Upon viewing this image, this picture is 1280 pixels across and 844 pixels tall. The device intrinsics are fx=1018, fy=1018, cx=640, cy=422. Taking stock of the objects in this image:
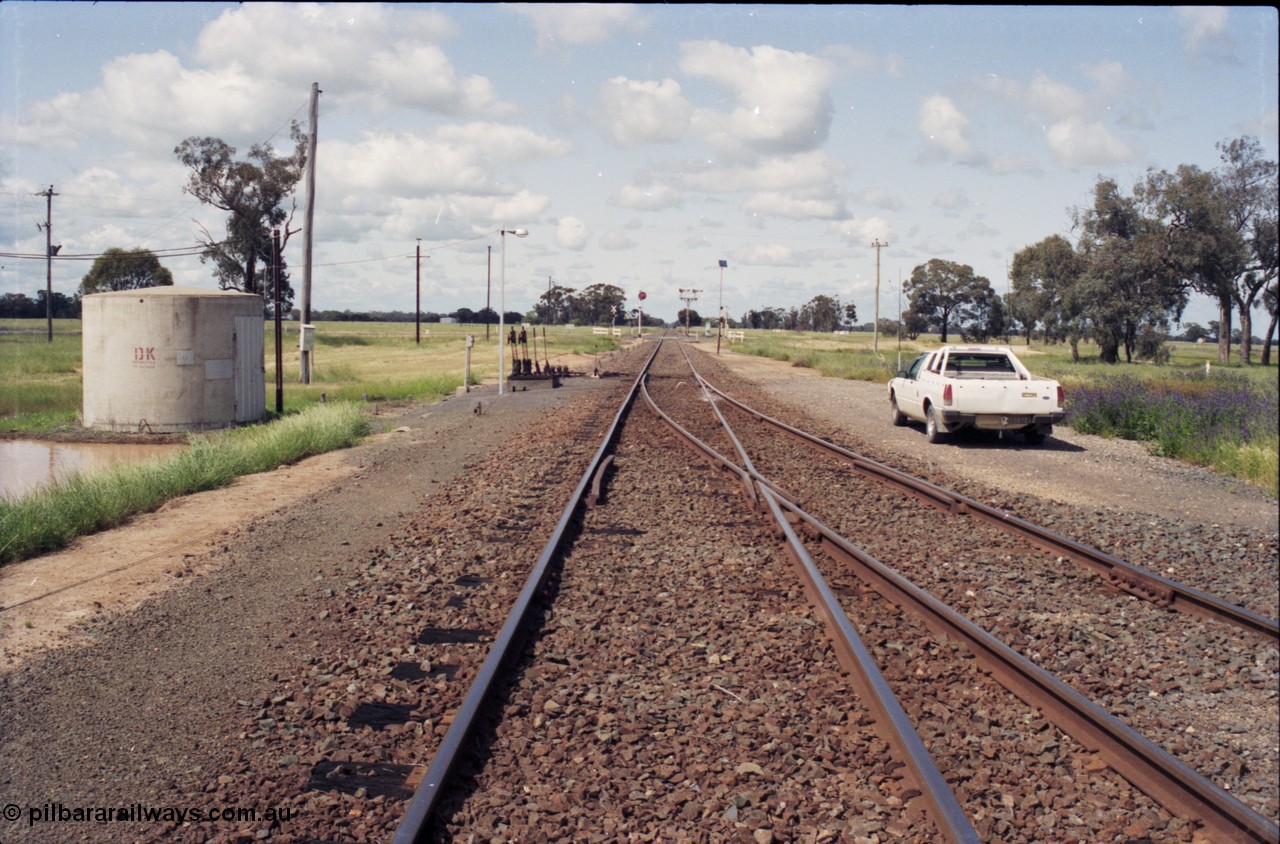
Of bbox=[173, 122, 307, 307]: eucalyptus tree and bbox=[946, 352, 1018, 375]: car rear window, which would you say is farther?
bbox=[173, 122, 307, 307]: eucalyptus tree

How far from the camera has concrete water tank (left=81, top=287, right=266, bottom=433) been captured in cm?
2069

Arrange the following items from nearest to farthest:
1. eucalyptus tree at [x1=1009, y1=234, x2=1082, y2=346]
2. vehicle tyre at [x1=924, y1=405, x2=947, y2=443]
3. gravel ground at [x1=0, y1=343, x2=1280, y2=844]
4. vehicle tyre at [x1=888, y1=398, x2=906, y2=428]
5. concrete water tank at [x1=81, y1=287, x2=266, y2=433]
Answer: gravel ground at [x1=0, y1=343, x2=1280, y2=844] < vehicle tyre at [x1=924, y1=405, x2=947, y2=443] < concrete water tank at [x1=81, y1=287, x2=266, y2=433] < vehicle tyre at [x1=888, y1=398, x2=906, y2=428] < eucalyptus tree at [x1=1009, y1=234, x2=1082, y2=346]

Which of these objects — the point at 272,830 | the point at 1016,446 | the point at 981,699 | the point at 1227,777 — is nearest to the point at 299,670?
the point at 272,830

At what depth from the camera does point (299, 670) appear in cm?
595

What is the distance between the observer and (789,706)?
17.8 feet

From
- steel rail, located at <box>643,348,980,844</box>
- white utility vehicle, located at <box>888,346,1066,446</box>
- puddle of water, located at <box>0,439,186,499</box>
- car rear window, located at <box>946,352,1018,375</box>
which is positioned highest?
car rear window, located at <box>946,352,1018,375</box>

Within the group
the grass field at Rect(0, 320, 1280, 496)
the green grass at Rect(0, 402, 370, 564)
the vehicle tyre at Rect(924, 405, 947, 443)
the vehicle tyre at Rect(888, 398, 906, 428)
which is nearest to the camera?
the green grass at Rect(0, 402, 370, 564)

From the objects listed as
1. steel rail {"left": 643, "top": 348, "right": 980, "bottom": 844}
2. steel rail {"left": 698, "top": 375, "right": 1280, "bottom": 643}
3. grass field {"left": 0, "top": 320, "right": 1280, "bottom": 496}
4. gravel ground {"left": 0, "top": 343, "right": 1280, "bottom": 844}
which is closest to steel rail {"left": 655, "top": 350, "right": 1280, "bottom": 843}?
steel rail {"left": 643, "top": 348, "right": 980, "bottom": 844}

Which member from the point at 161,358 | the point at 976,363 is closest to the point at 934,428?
the point at 976,363

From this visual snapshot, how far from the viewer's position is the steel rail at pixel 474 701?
3980mm

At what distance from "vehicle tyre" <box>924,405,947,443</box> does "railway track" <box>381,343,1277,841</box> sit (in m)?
8.47

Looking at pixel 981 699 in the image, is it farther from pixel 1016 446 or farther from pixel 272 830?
pixel 1016 446

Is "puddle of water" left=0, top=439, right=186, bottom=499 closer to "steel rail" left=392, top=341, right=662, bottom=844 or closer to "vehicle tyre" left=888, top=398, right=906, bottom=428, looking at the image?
"steel rail" left=392, top=341, right=662, bottom=844

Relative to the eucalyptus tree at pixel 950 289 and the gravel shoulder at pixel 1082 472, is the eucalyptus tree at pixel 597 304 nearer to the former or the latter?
the eucalyptus tree at pixel 950 289
